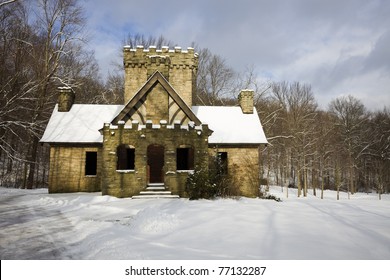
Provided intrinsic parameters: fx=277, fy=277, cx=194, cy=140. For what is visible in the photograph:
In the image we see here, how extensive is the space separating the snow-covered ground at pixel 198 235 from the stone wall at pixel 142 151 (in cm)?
459

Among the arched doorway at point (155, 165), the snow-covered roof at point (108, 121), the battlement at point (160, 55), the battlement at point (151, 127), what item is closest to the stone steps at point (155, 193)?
the battlement at point (151, 127)

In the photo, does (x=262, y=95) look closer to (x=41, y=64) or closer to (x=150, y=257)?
(x=41, y=64)

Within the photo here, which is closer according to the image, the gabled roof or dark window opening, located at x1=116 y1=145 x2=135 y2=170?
the gabled roof

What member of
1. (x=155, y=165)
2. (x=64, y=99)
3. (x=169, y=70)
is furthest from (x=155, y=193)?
(x=169, y=70)

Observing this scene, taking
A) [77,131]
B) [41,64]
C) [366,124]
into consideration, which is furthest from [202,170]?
[366,124]

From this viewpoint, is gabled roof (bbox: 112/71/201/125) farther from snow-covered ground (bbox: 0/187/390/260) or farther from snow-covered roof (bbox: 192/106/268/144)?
snow-covered ground (bbox: 0/187/390/260)

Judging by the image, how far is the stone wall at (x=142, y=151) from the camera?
47.7 feet

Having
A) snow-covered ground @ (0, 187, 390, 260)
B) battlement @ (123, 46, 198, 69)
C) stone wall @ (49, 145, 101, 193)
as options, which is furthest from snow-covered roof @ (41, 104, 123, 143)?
snow-covered ground @ (0, 187, 390, 260)

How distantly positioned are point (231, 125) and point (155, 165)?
6.16m

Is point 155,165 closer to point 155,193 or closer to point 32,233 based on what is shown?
point 155,193

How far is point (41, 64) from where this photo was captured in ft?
77.9

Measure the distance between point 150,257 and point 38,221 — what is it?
211 inches

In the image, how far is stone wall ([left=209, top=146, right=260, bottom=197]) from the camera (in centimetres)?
1845

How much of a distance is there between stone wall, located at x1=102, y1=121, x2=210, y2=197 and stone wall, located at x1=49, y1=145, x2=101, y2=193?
401 centimetres
